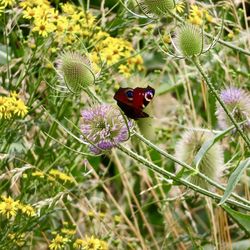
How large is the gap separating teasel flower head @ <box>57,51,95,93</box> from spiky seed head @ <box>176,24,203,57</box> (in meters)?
0.22

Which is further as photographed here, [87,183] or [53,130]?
[87,183]

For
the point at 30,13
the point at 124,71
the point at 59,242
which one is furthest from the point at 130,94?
the point at 124,71

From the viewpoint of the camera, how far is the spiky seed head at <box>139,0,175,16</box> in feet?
6.05

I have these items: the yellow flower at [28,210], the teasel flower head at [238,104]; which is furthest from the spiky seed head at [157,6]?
the yellow flower at [28,210]

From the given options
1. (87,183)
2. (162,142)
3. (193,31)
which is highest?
(193,31)

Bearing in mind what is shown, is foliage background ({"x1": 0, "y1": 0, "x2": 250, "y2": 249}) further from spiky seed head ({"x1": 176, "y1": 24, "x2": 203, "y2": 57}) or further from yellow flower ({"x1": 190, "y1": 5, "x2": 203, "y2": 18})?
spiky seed head ({"x1": 176, "y1": 24, "x2": 203, "y2": 57})

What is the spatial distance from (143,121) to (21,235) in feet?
1.69

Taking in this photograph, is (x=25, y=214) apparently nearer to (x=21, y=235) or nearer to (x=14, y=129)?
(x=21, y=235)

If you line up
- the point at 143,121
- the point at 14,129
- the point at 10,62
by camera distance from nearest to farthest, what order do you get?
the point at 143,121 < the point at 14,129 < the point at 10,62

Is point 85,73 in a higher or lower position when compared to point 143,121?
higher

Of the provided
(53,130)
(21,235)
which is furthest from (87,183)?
(21,235)

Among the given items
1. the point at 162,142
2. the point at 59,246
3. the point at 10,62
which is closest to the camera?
the point at 59,246

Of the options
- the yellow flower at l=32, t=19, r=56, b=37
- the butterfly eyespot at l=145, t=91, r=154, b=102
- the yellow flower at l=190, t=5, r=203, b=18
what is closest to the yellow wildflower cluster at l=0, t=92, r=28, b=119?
the yellow flower at l=32, t=19, r=56, b=37

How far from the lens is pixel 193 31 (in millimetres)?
1810
